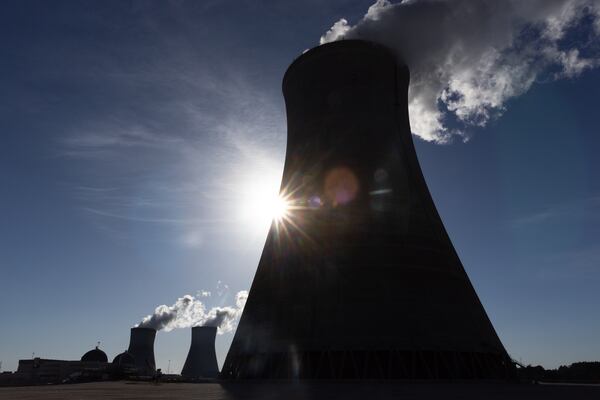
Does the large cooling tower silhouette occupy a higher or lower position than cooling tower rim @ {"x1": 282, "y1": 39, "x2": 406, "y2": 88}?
lower

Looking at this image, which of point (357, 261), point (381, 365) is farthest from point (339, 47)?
point (381, 365)

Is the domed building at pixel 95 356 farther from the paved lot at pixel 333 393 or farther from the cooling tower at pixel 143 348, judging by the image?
the paved lot at pixel 333 393

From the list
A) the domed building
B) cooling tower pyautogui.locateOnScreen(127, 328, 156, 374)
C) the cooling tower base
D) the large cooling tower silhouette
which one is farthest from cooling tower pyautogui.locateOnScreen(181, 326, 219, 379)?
the cooling tower base

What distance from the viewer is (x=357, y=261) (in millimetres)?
19734

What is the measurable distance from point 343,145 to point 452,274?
24.8 ft

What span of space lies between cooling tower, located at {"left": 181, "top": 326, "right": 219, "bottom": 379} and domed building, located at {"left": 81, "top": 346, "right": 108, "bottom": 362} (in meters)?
11.5

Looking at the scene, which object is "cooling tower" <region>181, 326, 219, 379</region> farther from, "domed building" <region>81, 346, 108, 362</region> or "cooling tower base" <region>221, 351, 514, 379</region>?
"cooling tower base" <region>221, 351, 514, 379</region>

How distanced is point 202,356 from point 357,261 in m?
37.1

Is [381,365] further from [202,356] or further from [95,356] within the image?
[95,356]

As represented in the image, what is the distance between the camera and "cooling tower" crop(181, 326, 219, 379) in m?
50.7

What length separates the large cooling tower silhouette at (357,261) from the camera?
18.3 meters

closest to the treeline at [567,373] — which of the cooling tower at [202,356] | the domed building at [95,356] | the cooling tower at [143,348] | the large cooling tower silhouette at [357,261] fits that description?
the large cooling tower silhouette at [357,261]

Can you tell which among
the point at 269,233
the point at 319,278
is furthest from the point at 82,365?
the point at 319,278

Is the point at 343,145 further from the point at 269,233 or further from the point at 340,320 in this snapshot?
the point at 340,320
